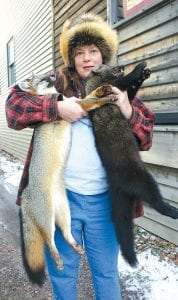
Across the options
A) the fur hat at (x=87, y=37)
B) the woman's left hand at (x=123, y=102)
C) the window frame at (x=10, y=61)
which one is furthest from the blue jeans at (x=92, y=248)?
the window frame at (x=10, y=61)

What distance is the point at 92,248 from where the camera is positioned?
2.33 meters

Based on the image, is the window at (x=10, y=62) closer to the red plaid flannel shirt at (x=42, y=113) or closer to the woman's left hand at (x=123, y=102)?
the red plaid flannel shirt at (x=42, y=113)

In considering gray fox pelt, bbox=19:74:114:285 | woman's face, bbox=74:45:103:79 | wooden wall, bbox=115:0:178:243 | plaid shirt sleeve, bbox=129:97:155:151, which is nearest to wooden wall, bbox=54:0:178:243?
wooden wall, bbox=115:0:178:243

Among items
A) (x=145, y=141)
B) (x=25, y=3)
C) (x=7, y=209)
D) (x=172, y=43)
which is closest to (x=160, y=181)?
(x=172, y=43)

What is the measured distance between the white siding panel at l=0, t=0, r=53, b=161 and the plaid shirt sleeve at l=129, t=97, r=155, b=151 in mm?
6583

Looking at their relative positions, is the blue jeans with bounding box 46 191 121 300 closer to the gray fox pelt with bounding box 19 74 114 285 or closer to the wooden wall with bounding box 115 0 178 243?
the gray fox pelt with bounding box 19 74 114 285

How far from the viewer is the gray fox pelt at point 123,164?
2.18 metres

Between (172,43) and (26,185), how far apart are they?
2609 mm

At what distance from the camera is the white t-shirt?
220 centimetres

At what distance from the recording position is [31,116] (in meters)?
2.17

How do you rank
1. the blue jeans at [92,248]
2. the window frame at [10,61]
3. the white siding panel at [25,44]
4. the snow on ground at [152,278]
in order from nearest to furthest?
the blue jeans at [92,248], the snow on ground at [152,278], the white siding panel at [25,44], the window frame at [10,61]

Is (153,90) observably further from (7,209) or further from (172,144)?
A: (7,209)

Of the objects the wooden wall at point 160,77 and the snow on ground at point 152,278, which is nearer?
the snow on ground at point 152,278

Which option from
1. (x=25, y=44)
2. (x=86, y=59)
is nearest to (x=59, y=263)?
(x=86, y=59)
